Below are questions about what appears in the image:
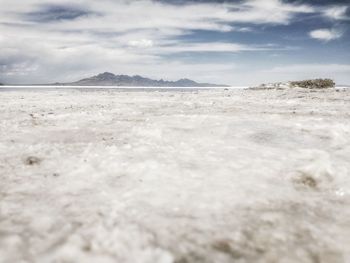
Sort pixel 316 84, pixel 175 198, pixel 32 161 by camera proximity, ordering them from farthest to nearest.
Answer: pixel 316 84 → pixel 32 161 → pixel 175 198

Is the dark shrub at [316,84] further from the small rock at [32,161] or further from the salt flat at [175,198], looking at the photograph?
the small rock at [32,161]

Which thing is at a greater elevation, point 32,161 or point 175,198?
point 32,161

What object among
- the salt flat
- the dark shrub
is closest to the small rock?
the salt flat

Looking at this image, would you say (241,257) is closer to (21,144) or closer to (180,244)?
(180,244)

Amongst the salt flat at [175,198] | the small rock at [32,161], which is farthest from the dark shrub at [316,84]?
the small rock at [32,161]

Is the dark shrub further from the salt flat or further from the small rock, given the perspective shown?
the small rock

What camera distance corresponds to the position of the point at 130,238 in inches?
125

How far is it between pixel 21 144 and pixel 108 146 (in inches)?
78.5

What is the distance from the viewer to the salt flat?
305cm

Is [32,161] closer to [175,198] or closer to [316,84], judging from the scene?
[175,198]

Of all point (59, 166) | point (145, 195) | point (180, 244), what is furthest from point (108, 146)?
point (180, 244)

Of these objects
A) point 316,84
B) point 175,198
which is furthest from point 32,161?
point 316,84

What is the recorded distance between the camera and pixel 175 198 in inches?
165

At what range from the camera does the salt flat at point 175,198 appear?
3.05 meters
